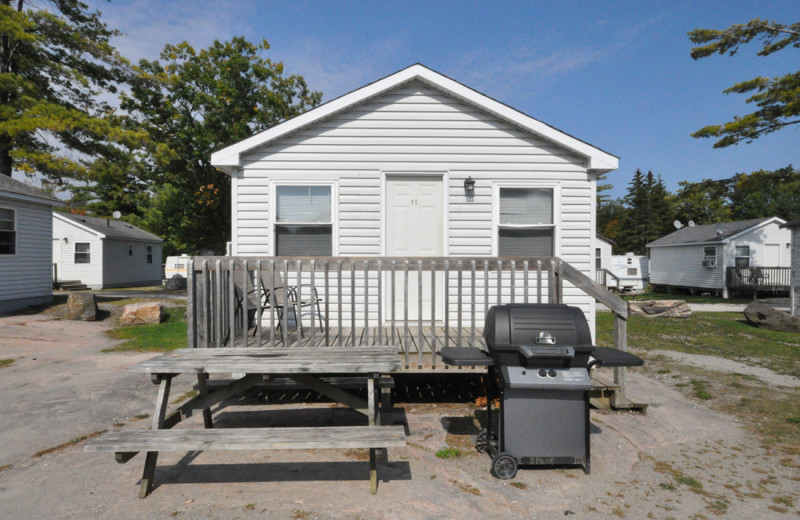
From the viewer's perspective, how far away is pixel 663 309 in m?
13.6

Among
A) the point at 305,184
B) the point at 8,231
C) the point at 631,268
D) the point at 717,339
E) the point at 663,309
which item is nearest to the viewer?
the point at 305,184

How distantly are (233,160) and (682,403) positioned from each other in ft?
21.8

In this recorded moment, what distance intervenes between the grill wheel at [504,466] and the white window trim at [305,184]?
12.9ft

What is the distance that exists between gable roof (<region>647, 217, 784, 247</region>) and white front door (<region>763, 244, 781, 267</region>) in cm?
126

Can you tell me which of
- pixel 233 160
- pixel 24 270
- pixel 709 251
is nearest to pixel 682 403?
pixel 233 160

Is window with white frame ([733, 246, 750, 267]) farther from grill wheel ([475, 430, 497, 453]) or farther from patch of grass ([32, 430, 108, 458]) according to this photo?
patch of grass ([32, 430, 108, 458])

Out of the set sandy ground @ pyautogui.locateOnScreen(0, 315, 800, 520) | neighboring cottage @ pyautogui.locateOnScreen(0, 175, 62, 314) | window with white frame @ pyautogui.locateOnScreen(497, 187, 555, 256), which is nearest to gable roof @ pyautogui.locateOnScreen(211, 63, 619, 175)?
window with white frame @ pyautogui.locateOnScreen(497, 187, 555, 256)

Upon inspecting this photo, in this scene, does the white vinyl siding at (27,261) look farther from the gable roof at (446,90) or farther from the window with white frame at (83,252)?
the gable roof at (446,90)

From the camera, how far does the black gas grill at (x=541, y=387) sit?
327 cm

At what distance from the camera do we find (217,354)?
3713 mm

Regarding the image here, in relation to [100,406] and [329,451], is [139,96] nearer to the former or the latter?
[100,406]

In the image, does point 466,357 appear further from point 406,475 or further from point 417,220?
point 417,220

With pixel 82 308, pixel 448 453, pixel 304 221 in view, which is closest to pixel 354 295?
pixel 448 453

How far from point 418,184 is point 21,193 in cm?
1307
